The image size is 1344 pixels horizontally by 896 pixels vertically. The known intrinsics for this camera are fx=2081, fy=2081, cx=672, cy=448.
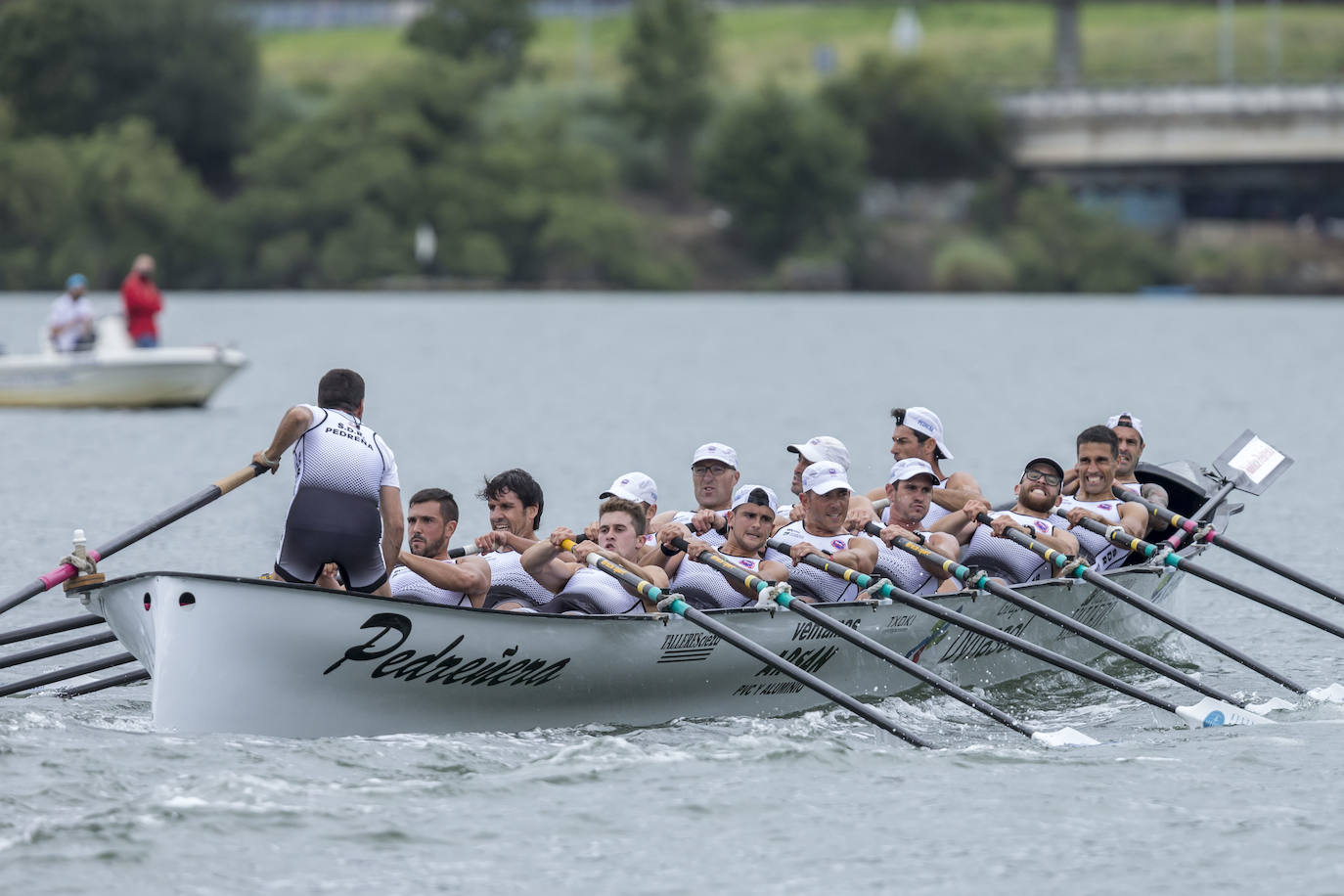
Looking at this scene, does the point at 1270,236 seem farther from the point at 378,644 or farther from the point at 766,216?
the point at 378,644

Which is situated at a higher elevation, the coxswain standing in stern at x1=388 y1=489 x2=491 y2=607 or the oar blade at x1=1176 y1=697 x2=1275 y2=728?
the coxswain standing in stern at x1=388 y1=489 x2=491 y2=607

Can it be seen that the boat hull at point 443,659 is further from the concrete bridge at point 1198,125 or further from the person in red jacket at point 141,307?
the concrete bridge at point 1198,125

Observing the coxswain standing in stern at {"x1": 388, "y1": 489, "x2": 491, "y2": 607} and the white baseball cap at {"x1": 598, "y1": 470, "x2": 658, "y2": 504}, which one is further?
the white baseball cap at {"x1": 598, "y1": 470, "x2": 658, "y2": 504}

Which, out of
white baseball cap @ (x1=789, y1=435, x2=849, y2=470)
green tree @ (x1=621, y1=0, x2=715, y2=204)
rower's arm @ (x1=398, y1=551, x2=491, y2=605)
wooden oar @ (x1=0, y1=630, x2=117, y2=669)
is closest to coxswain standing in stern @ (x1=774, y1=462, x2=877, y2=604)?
white baseball cap @ (x1=789, y1=435, x2=849, y2=470)

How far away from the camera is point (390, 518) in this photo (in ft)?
39.8

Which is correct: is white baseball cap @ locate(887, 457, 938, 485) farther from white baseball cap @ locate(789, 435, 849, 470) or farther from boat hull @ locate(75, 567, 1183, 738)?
boat hull @ locate(75, 567, 1183, 738)

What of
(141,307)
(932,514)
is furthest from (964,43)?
(932,514)

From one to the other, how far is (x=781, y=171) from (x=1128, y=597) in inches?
2681

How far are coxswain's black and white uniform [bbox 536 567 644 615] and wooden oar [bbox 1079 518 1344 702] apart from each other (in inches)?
178

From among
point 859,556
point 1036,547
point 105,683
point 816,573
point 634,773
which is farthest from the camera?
point 1036,547

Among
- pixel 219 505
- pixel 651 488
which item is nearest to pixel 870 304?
pixel 219 505

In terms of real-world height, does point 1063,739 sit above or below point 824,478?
below

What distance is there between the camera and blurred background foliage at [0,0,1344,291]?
255ft

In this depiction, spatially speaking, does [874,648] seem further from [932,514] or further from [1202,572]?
[1202,572]
